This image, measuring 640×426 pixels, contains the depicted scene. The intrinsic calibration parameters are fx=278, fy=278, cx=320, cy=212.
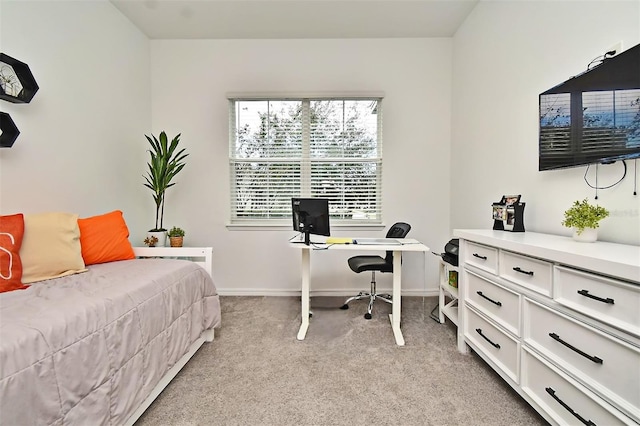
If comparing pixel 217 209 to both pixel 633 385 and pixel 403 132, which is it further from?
pixel 633 385

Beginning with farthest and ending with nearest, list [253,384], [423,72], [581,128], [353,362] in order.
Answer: [423,72] < [353,362] < [253,384] < [581,128]

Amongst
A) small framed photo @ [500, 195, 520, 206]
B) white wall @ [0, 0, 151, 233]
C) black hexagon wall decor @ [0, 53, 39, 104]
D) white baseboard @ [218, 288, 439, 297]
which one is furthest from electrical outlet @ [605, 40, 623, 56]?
white wall @ [0, 0, 151, 233]

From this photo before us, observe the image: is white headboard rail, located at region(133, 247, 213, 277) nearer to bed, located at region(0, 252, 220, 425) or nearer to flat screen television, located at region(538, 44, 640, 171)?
bed, located at region(0, 252, 220, 425)

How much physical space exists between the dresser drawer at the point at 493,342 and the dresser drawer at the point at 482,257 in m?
0.35

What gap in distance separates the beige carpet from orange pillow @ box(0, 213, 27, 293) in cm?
105

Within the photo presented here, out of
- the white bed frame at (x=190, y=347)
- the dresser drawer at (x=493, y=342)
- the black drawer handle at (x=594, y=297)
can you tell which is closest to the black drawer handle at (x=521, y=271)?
the black drawer handle at (x=594, y=297)

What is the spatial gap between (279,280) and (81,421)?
2.47 meters

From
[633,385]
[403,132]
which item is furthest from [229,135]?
[633,385]

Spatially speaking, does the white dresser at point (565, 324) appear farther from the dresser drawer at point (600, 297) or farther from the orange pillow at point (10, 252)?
the orange pillow at point (10, 252)

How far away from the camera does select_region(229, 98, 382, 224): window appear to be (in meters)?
3.54

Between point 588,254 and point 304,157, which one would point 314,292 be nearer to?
point 304,157

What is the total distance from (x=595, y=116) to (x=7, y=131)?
3.72 m

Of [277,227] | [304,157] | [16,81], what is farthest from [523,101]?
[16,81]

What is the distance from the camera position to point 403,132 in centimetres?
351
